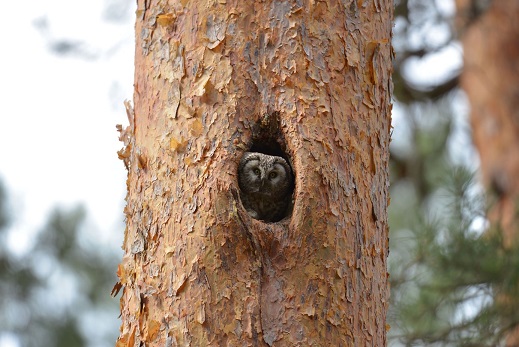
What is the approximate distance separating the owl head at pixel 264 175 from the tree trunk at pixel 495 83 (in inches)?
121

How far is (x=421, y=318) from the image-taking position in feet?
12.7

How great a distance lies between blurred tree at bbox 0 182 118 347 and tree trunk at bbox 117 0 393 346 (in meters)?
4.91

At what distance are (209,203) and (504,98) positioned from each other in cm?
369

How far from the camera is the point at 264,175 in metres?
2.12

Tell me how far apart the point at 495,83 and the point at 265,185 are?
135 inches

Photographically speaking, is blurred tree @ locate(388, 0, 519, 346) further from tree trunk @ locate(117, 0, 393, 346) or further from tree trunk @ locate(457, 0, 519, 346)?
tree trunk @ locate(117, 0, 393, 346)

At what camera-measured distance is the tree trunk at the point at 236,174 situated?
5.62 feet

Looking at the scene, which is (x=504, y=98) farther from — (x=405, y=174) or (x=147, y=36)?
(x=147, y=36)

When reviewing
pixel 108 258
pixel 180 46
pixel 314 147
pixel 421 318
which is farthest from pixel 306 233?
pixel 108 258

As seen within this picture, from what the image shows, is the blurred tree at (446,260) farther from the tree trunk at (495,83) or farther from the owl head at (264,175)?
the owl head at (264,175)

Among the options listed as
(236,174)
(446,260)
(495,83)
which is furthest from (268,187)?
(495,83)

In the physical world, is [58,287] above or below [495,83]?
below

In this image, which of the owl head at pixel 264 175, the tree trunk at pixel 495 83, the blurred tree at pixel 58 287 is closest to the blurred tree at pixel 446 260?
the tree trunk at pixel 495 83

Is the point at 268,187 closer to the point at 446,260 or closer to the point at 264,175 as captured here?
the point at 264,175
